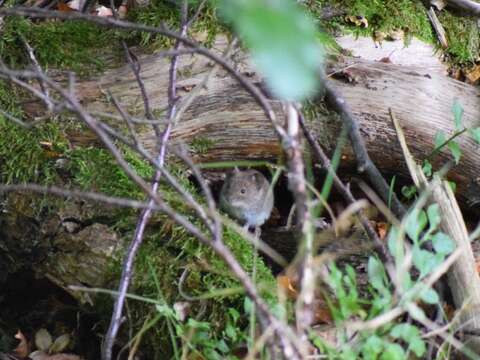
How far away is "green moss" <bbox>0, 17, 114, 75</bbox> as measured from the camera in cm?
390

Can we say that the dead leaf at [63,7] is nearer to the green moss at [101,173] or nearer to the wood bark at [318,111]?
the wood bark at [318,111]

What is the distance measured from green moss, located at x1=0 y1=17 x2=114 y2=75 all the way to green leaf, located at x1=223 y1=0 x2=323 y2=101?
9.96 ft

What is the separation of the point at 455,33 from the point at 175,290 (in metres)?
2.61

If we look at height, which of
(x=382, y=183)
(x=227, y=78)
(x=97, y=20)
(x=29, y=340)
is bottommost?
(x=29, y=340)

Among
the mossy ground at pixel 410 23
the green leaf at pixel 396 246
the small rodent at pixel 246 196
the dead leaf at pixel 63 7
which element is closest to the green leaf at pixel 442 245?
the green leaf at pixel 396 246

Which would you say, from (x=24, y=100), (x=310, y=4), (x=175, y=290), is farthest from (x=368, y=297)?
(x=24, y=100)

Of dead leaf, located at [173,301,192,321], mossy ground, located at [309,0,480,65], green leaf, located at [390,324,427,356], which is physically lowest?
dead leaf, located at [173,301,192,321]

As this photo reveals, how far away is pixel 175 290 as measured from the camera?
3.16 m

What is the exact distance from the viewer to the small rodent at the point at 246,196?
4430mm

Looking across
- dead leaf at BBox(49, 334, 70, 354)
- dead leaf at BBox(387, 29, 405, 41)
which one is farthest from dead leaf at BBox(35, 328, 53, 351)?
dead leaf at BBox(387, 29, 405, 41)

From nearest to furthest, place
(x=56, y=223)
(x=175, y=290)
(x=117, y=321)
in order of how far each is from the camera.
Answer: (x=117, y=321) → (x=175, y=290) → (x=56, y=223)

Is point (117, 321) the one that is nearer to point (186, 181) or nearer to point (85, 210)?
point (85, 210)

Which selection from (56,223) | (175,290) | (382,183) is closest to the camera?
(175,290)

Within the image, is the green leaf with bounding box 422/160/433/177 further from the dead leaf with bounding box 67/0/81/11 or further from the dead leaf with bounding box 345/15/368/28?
the dead leaf with bounding box 67/0/81/11
